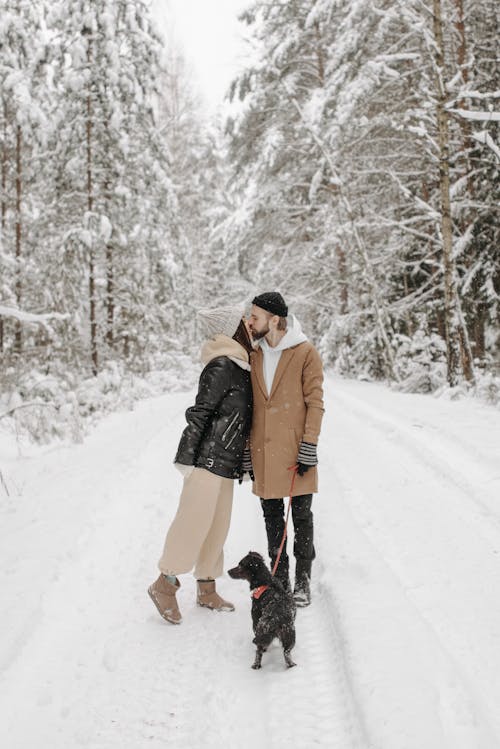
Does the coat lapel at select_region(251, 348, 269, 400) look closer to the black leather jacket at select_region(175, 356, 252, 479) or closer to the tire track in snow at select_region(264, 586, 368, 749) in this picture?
the black leather jacket at select_region(175, 356, 252, 479)

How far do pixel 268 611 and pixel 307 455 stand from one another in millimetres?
943

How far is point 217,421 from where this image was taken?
3449mm

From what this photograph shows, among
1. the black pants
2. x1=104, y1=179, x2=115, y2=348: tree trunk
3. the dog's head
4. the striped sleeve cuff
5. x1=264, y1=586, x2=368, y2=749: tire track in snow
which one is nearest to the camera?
x1=264, y1=586, x2=368, y2=749: tire track in snow

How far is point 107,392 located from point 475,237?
914cm

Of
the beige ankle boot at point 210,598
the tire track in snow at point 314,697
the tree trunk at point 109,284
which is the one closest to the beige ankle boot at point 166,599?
the beige ankle boot at point 210,598

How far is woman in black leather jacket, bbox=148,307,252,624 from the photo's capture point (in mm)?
3414

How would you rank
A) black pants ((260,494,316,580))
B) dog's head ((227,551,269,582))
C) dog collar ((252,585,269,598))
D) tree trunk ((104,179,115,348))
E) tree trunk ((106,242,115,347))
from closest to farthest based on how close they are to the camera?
dog collar ((252,585,269,598)), dog's head ((227,551,269,582)), black pants ((260,494,316,580)), tree trunk ((104,179,115,348)), tree trunk ((106,242,115,347))

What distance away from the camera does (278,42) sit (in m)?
18.7

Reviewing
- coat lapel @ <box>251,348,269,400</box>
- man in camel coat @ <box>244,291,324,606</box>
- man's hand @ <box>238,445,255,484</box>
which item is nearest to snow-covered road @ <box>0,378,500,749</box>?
man in camel coat @ <box>244,291,324,606</box>

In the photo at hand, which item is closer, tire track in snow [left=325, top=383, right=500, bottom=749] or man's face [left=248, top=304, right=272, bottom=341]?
tire track in snow [left=325, top=383, right=500, bottom=749]

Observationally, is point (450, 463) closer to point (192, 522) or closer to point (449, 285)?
point (192, 522)

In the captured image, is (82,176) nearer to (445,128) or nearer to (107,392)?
(107,392)

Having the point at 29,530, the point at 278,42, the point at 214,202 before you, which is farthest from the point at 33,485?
the point at 214,202

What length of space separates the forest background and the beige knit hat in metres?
6.05
